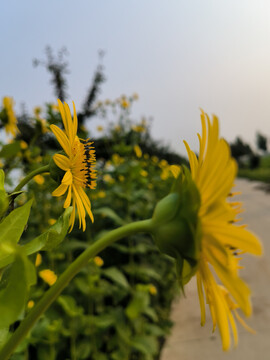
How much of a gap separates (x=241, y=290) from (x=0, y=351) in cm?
13

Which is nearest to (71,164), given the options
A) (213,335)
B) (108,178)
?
(108,178)

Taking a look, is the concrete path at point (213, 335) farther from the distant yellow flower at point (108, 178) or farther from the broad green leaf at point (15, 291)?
the broad green leaf at point (15, 291)

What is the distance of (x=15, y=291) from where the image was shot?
18 centimetres

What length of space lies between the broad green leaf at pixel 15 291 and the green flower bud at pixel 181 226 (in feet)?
0.27

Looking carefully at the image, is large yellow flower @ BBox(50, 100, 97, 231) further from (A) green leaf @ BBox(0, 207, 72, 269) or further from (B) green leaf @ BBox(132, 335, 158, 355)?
(B) green leaf @ BBox(132, 335, 158, 355)

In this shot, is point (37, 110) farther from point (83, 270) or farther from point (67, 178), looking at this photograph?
point (67, 178)

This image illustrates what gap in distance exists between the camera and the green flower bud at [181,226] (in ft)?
0.72

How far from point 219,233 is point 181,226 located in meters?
0.03

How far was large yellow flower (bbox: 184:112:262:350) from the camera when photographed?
20 cm

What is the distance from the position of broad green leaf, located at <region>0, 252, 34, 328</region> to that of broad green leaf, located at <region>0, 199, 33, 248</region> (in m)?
0.05

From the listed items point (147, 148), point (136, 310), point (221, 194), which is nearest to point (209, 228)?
point (221, 194)

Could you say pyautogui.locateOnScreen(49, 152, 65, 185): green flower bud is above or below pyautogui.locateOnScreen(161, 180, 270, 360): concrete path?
above

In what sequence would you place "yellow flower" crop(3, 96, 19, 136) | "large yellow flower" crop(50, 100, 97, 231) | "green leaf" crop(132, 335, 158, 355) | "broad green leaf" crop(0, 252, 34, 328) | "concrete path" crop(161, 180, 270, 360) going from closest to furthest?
1. "broad green leaf" crop(0, 252, 34, 328)
2. "large yellow flower" crop(50, 100, 97, 231)
3. "yellow flower" crop(3, 96, 19, 136)
4. "green leaf" crop(132, 335, 158, 355)
5. "concrete path" crop(161, 180, 270, 360)

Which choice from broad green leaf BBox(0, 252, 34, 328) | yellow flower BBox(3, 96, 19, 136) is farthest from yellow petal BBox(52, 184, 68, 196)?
yellow flower BBox(3, 96, 19, 136)
